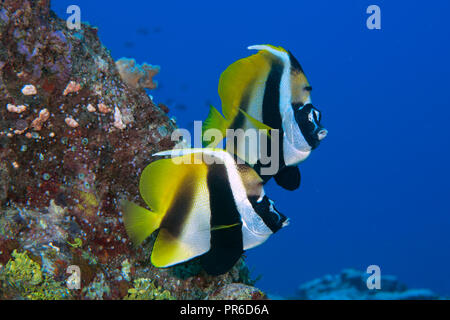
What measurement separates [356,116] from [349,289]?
301ft

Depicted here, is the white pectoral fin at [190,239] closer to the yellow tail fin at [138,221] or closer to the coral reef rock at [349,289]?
the yellow tail fin at [138,221]

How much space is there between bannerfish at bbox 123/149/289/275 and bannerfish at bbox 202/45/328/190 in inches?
16.7

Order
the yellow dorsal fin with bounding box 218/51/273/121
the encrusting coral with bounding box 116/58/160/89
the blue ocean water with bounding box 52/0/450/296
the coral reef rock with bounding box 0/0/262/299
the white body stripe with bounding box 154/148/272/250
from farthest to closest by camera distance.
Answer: the blue ocean water with bounding box 52/0/450/296
the encrusting coral with bounding box 116/58/160/89
the coral reef rock with bounding box 0/0/262/299
the yellow dorsal fin with bounding box 218/51/273/121
the white body stripe with bounding box 154/148/272/250

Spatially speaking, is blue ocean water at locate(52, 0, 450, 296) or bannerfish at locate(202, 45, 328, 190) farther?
blue ocean water at locate(52, 0, 450, 296)

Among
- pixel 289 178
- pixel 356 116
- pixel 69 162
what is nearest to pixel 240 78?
pixel 289 178

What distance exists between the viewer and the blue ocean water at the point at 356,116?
60.9m

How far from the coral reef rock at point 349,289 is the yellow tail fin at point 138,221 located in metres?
9.23

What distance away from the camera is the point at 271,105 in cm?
225

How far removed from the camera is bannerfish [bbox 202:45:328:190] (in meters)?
2.23

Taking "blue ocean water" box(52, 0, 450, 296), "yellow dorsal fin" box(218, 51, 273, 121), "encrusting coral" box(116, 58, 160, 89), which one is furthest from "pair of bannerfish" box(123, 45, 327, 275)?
"blue ocean water" box(52, 0, 450, 296)

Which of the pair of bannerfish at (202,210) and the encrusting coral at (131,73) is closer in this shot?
Result: the pair of bannerfish at (202,210)

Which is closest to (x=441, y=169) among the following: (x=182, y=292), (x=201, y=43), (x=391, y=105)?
(x=391, y=105)

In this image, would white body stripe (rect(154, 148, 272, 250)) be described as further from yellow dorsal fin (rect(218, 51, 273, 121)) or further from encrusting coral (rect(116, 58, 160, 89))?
encrusting coral (rect(116, 58, 160, 89))

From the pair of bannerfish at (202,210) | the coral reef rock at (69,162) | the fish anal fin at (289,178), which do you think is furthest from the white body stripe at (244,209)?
the coral reef rock at (69,162)
